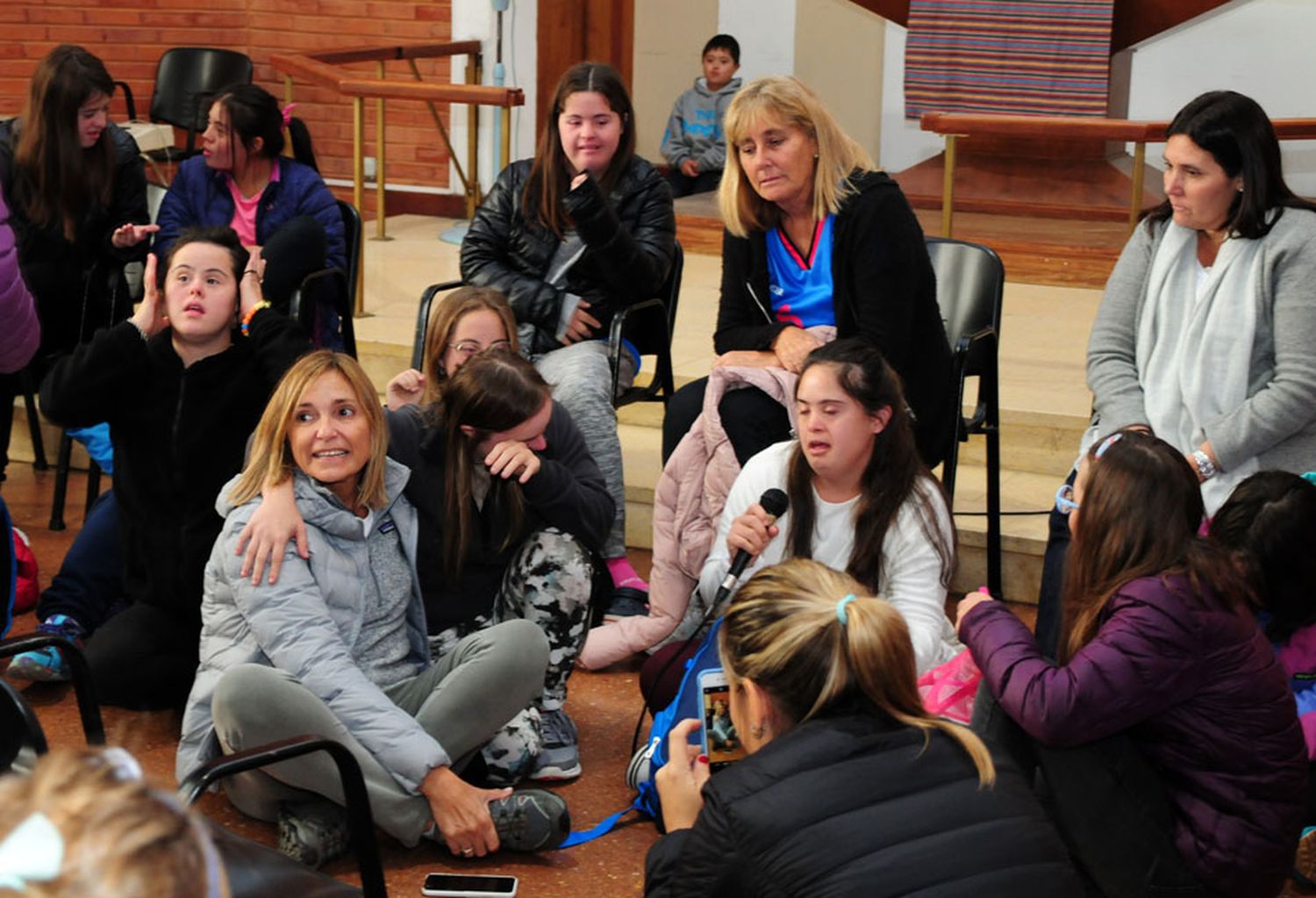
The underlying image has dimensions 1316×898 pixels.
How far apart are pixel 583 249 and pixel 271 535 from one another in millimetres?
1458

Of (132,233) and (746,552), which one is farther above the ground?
(132,233)

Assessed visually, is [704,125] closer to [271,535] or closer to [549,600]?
[549,600]

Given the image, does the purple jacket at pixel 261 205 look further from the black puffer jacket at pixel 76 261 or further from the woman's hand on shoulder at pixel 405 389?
the woman's hand on shoulder at pixel 405 389

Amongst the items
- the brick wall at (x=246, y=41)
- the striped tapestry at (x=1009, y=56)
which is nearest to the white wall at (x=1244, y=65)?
the striped tapestry at (x=1009, y=56)

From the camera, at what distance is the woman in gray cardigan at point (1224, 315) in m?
3.20

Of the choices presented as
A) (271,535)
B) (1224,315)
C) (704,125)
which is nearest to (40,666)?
(271,535)

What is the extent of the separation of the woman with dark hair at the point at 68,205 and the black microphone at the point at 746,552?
7.57 ft

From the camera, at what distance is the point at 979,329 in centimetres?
398

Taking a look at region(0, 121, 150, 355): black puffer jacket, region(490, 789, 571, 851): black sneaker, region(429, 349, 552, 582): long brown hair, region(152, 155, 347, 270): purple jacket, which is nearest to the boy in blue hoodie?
region(152, 155, 347, 270): purple jacket

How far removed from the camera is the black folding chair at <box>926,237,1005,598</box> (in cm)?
392

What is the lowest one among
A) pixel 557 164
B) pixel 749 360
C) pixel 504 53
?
pixel 749 360

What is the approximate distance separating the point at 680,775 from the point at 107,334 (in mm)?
1682

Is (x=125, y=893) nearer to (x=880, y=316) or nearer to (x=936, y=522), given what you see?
(x=936, y=522)

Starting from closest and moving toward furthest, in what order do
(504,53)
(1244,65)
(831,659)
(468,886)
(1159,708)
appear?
1. (831,659)
2. (1159,708)
3. (468,886)
4. (504,53)
5. (1244,65)
